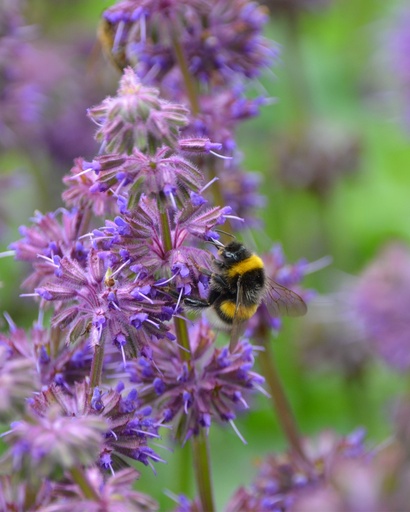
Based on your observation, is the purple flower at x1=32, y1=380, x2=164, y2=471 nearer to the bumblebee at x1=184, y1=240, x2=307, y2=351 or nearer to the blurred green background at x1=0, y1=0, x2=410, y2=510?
the bumblebee at x1=184, y1=240, x2=307, y2=351

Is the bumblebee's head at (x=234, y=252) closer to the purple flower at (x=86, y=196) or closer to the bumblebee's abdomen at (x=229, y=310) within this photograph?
the bumblebee's abdomen at (x=229, y=310)

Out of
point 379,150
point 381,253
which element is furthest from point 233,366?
point 379,150

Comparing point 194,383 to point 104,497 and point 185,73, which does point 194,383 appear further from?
point 185,73

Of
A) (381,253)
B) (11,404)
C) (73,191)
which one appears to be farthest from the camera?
(381,253)

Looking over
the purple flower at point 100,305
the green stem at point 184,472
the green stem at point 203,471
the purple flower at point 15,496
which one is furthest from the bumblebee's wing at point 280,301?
the green stem at point 184,472

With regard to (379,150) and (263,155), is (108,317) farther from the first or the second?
(379,150)

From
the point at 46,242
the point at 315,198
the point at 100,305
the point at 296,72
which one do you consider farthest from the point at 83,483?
the point at 296,72

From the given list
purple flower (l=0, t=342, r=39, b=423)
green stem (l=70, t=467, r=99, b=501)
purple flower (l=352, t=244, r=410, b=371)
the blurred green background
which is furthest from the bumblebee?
purple flower (l=352, t=244, r=410, b=371)
